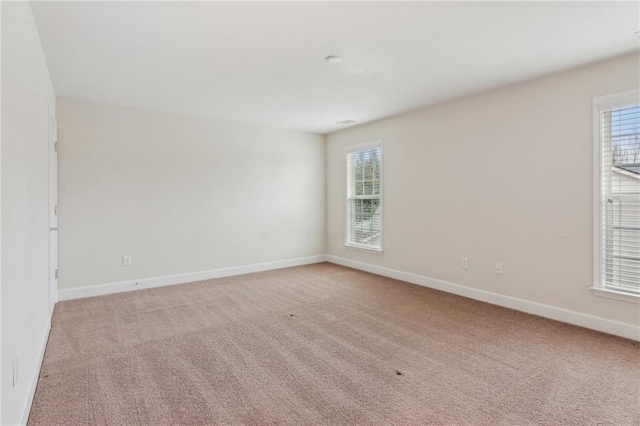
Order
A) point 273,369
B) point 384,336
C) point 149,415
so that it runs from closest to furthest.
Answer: point 149,415 → point 273,369 → point 384,336

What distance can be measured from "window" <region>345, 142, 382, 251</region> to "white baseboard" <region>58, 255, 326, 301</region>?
105cm

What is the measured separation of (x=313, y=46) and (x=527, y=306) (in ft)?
11.0

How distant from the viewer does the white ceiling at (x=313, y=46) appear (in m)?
2.20

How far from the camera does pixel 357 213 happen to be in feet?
18.9

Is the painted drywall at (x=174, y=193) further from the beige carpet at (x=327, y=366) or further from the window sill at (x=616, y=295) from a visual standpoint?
the window sill at (x=616, y=295)

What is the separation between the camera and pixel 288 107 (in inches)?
174

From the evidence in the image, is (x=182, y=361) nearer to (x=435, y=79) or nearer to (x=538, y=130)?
(x=435, y=79)

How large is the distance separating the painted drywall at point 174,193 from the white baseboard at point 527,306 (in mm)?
2029

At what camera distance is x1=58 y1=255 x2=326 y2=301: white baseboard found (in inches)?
161

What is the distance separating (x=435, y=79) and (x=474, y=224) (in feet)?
5.76

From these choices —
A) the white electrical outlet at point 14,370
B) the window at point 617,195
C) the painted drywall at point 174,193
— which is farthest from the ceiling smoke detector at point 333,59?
the white electrical outlet at point 14,370

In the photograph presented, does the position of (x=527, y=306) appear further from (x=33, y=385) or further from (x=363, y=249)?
(x=33, y=385)

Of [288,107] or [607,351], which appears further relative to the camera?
[288,107]

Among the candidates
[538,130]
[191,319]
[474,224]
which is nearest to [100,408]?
[191,319]
